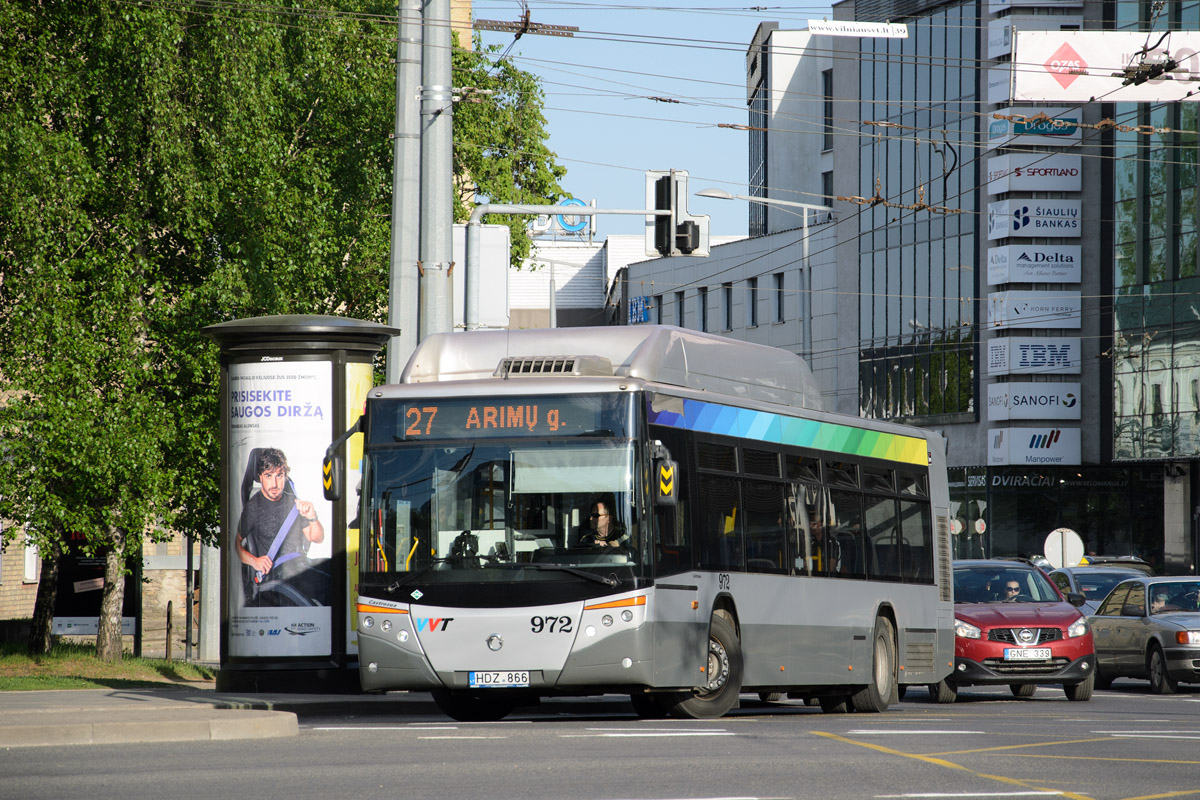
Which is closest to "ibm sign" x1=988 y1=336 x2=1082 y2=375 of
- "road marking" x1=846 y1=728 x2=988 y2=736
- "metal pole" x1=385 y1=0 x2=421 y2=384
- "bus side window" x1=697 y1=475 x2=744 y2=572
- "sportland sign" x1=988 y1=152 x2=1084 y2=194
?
"sportland sign" x1=988 y1=152 x2=1084 y2=194

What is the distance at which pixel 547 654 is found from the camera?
13688 mm

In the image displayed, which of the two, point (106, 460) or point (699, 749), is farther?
point (106, 460)

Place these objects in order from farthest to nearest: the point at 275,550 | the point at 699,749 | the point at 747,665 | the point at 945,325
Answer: the point at 945,325 < the point at 275,550 < the point at 747,665 < the point at 699,749

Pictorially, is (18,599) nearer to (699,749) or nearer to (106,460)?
(106,460)

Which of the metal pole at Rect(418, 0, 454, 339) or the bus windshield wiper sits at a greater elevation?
the metal pole at Rect(418, 0, 454, 339)

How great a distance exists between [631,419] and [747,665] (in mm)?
2680

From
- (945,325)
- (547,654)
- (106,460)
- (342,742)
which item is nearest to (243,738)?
(342,742)

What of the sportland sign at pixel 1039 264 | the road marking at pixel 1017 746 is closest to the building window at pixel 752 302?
the sportland sign at pixel 1039 264

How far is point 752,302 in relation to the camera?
7519 cm

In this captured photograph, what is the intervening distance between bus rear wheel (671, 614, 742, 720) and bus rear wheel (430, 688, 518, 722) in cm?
166

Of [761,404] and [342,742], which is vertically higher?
[761,404]

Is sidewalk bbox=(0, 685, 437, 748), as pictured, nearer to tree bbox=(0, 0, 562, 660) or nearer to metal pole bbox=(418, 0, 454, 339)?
metal pole bbox=(418, 0, 454, 339)

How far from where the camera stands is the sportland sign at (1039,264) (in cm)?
6191

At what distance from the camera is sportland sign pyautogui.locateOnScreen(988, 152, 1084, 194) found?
202 ft
